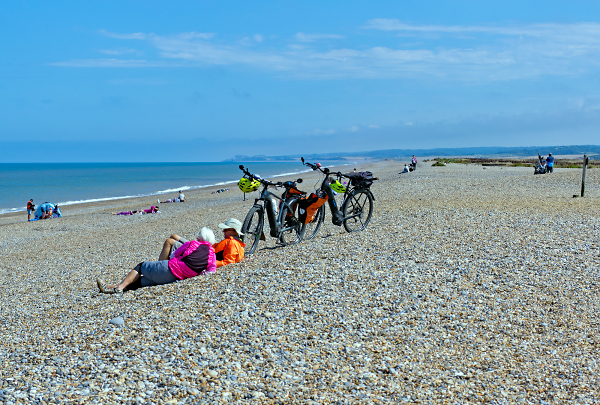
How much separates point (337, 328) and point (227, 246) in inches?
127

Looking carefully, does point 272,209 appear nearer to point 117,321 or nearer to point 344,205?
point 344,205

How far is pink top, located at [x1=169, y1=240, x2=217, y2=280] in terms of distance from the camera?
6820 millimetres

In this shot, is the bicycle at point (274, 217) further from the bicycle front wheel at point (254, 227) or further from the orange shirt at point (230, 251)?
the orange shirt at point (230, 251)

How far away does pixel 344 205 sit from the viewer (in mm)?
9648

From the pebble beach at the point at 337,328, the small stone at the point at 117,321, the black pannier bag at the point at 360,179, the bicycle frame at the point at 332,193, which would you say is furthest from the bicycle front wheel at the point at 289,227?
the small stone at the point at 117,321

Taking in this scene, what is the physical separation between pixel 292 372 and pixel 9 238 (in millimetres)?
16543

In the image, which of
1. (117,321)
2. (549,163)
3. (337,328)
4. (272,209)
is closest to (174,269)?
(117,321)

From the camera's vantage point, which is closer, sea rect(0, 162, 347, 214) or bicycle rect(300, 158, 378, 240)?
bicycle rect(300, 158, 378, 240)

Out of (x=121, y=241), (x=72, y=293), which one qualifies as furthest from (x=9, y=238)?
(x=72, y=293)

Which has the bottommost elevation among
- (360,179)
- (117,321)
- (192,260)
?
(117,321)

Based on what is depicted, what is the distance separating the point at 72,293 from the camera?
7.62 m

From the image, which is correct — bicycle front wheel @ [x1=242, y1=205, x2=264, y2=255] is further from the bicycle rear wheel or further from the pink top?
the bicycle rear wheel

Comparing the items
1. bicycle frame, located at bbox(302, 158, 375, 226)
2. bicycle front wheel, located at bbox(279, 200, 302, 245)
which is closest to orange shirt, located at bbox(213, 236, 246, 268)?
bicycle front wheel, located at bbox(279, 200, 302, 245)

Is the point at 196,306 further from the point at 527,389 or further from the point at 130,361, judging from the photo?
the point at 527,389
